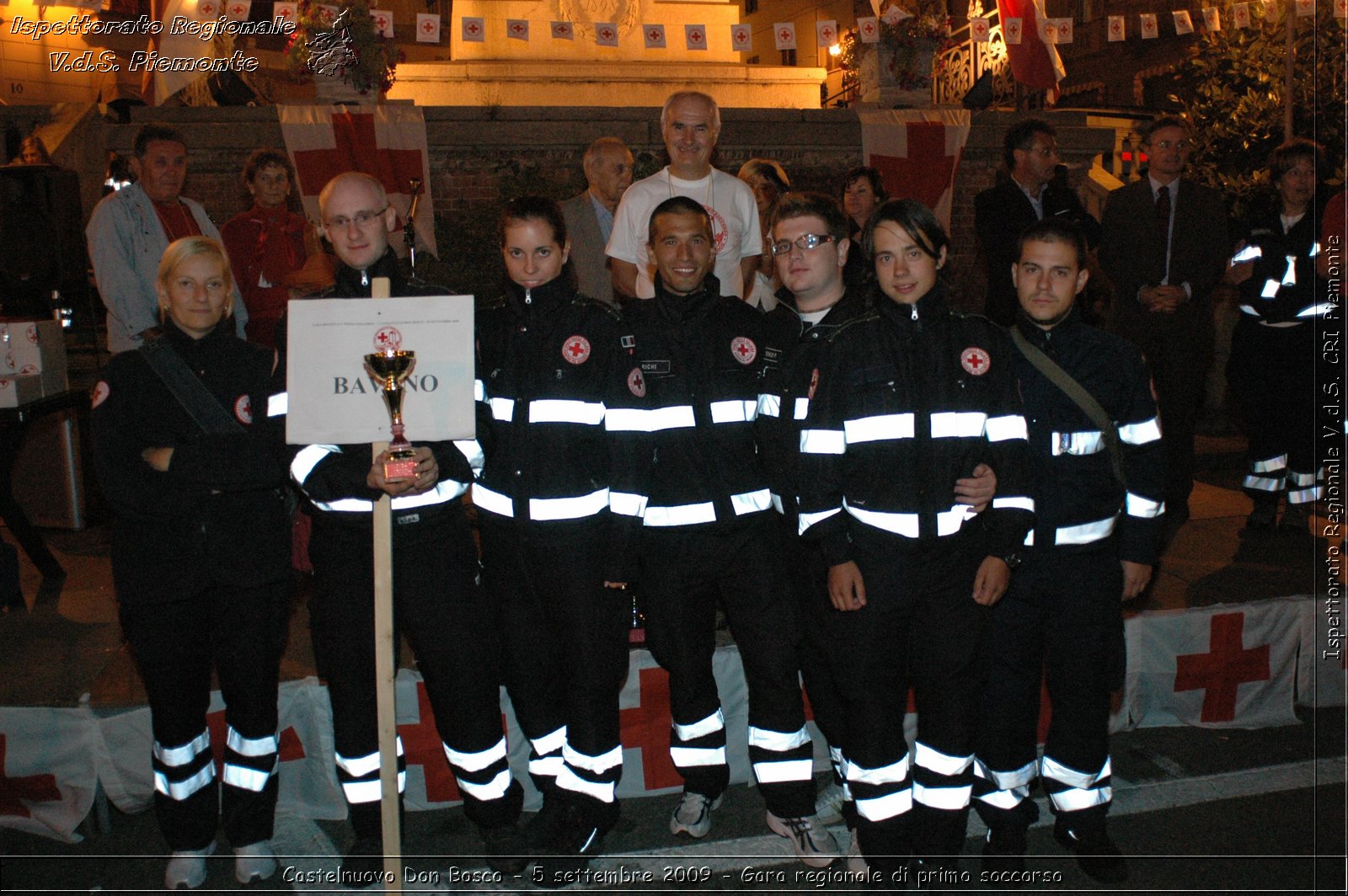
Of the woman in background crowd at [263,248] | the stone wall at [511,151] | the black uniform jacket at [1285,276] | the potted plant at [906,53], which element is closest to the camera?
the woman in background crowd at [263,248]

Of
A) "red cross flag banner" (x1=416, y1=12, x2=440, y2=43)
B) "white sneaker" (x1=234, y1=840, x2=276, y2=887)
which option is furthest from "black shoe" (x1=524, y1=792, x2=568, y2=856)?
"red cross flag banner" (x1=416, y1=12, x2=440, y2=43)

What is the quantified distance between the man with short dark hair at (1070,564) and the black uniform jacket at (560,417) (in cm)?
133

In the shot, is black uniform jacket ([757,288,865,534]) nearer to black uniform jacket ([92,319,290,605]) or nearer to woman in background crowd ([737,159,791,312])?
woman in background crowd ([737,159,791,312])

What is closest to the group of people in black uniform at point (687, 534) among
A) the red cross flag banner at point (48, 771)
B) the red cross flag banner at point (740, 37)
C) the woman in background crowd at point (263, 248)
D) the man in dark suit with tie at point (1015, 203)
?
the red cross flag banner at point (48, 771)

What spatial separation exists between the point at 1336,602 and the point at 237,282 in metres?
5.71

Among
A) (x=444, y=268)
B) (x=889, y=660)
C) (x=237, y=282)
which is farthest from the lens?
(x=444, y=268)

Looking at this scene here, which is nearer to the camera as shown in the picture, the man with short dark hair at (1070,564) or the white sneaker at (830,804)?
the man with short dark hair at (1070,564)

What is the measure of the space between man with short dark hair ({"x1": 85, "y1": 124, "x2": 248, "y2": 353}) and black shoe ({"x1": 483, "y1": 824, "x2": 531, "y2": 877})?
10.6 ft

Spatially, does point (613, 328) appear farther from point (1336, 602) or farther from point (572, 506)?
point (1336, 602)

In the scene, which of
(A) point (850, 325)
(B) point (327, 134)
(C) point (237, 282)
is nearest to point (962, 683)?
(A) point (850, 325)

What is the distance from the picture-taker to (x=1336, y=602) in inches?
178

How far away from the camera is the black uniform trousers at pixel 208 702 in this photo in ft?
11.1

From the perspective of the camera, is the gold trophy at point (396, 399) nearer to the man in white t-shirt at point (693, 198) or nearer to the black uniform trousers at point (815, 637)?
the black uniform trousers at point (815, 637)

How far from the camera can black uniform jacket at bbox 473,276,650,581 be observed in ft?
11.3
